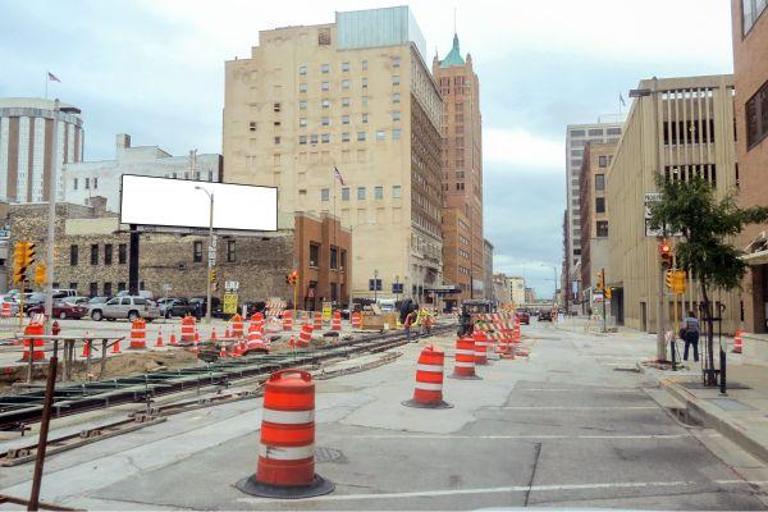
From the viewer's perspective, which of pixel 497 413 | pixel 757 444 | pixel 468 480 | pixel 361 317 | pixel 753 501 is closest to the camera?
pixel 753 501

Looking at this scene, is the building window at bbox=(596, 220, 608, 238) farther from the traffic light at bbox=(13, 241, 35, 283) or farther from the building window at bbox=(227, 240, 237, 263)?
the traffic light at bbox=(13, 241, 35, 283)

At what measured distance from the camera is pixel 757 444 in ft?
27.7

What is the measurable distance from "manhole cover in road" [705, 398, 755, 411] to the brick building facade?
55879 millimetres

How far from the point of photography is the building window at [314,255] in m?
71.7

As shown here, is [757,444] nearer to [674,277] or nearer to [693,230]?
[693,230]

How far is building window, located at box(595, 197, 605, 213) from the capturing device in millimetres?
104500

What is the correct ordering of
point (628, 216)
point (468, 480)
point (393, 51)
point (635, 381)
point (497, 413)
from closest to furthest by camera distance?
1. point (468, 480)
2. point (497, 413)
3. point (635, 381)
4. point (628, 216)
5. point (393, 51)

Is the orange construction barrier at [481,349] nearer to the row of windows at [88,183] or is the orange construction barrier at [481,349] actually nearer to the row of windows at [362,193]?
the row of windows at [362,193]

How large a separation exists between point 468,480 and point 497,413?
479cm

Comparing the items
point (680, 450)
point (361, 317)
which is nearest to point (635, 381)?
point (680, 450)

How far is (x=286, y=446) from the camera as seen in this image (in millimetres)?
6371

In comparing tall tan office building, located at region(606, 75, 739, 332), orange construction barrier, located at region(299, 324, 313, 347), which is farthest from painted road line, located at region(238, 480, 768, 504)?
tall tan office building, located at region(606, 75, 739, 332)

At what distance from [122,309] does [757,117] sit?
120 feet

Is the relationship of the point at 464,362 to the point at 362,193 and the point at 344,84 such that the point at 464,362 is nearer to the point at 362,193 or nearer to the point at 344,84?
the point at 362,193
